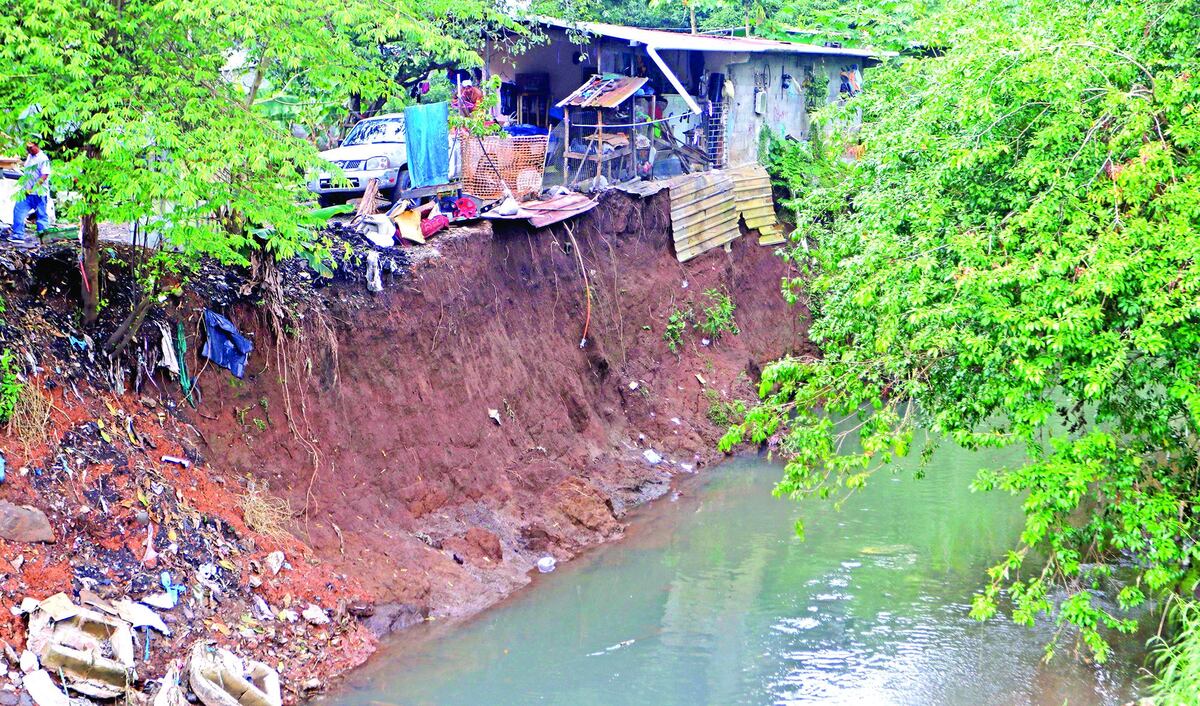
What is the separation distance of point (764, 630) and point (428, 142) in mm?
9467

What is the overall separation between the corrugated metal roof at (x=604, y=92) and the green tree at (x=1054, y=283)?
1133 centimetres

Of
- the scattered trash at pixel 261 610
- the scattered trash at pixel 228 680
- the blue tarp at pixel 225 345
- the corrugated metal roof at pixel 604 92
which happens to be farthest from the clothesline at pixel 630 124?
the scattered trash at pixel 228 680

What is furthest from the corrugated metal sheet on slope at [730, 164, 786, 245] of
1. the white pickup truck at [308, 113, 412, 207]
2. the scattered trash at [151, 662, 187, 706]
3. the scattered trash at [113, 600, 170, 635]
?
the scattered trash at [151, 662, 187, 706]

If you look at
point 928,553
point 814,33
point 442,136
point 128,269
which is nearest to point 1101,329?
point 928,553

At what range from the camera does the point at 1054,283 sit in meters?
8.33

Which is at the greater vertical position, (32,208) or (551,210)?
(32,208)

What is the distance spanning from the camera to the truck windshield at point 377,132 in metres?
19.1

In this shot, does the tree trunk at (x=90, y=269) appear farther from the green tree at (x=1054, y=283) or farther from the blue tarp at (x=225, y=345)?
the green tree at (x=1054, y=283)

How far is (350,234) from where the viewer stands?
15.4m

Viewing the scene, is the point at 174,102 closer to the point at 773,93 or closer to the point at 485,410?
the point at 485,410

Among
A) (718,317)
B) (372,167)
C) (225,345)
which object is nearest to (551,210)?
(372,167)

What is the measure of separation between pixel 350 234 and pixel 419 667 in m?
6.70

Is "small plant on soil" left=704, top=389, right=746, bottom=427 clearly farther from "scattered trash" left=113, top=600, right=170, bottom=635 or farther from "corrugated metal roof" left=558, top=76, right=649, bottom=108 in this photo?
"scattered trash" left=113, top=600, right=170, bottom=635

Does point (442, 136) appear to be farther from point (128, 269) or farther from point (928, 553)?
point (928, 553)
